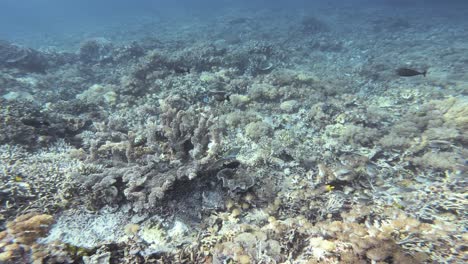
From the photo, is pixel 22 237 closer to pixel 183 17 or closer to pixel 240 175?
pixel 240 175

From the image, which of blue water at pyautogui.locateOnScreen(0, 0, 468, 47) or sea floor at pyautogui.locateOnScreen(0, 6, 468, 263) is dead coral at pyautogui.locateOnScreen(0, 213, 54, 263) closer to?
sea floor at pyautogui.locateOnScreen(0, 6, 468, 263)

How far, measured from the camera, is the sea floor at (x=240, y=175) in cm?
346

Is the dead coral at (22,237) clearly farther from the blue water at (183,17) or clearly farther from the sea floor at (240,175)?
the blue water at (183,17)

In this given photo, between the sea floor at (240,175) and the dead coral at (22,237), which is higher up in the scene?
the dead coral at (22,237)

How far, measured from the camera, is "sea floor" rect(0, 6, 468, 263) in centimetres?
346

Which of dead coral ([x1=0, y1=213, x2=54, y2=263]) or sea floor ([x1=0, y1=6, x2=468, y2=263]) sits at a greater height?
dead coral ([x1=0, y1=213, x2=54, y2=263])

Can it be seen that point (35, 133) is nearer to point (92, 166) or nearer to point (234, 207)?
point (92, 166)

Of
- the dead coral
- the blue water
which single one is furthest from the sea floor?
the blue water

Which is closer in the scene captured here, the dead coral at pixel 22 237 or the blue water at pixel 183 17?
the dead coral at pixel 22 237

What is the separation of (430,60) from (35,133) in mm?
17470

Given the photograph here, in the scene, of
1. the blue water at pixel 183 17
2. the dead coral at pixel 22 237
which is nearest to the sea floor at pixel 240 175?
the dead coral at pixel 22 237

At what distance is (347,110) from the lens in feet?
27.5

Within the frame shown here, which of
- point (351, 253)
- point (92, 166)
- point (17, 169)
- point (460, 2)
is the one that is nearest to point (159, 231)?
point (92, 166)

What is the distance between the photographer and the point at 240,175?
477cm
